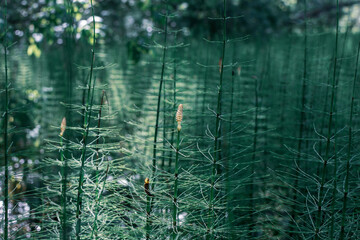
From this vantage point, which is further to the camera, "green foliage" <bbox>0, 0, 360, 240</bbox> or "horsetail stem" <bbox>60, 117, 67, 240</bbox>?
"green foliage" <bbox>0, 0, 360, 240</bbox>

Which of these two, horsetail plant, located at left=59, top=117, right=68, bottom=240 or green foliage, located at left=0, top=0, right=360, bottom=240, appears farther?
green foliage, located at left=0, top=0, right=360, bottom=240

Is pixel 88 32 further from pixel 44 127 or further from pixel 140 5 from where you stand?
pixel 44 127

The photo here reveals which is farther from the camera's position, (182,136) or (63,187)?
(182,136)

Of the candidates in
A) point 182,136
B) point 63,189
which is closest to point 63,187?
point 63,189

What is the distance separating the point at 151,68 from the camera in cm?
376

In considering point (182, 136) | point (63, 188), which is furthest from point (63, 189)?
point (182, 136)

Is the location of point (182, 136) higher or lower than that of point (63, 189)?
higher

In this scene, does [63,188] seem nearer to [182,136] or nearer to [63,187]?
[63,187]

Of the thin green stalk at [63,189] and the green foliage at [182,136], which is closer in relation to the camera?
the thin green stalk at [63,189]

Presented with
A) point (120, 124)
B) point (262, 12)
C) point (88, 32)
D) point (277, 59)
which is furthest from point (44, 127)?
point (262, 12)

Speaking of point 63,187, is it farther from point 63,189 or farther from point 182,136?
point 182,136

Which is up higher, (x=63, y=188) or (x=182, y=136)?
(x=182, y=136)

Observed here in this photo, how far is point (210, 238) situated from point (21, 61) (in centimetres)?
351

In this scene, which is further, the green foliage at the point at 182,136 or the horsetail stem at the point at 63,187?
the green foliage at the point at 182,136
